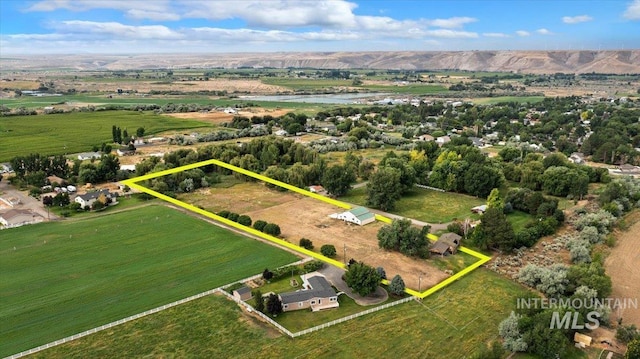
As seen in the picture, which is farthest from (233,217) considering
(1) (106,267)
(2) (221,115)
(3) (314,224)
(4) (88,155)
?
(2) (221,115)

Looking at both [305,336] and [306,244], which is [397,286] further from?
[306,244]

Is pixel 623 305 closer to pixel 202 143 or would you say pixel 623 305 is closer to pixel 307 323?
pixel 307 323

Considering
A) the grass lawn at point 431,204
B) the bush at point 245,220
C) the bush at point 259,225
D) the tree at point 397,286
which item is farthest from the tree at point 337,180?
the tree at point 397,286

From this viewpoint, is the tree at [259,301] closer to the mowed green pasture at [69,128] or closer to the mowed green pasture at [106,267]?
the mowed green pasture at [106,267]

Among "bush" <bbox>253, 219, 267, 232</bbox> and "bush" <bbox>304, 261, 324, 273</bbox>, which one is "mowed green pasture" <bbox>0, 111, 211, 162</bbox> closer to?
"bush" <bbox>253, 219, 267, 232</bbox>

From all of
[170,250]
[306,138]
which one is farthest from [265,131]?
[170,250]

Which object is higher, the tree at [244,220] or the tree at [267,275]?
the tree at [244,220]

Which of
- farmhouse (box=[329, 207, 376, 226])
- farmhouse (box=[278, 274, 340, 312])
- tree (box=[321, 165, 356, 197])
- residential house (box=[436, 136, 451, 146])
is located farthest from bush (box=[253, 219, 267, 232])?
residential house (box=[436, 136, 451, 146])
